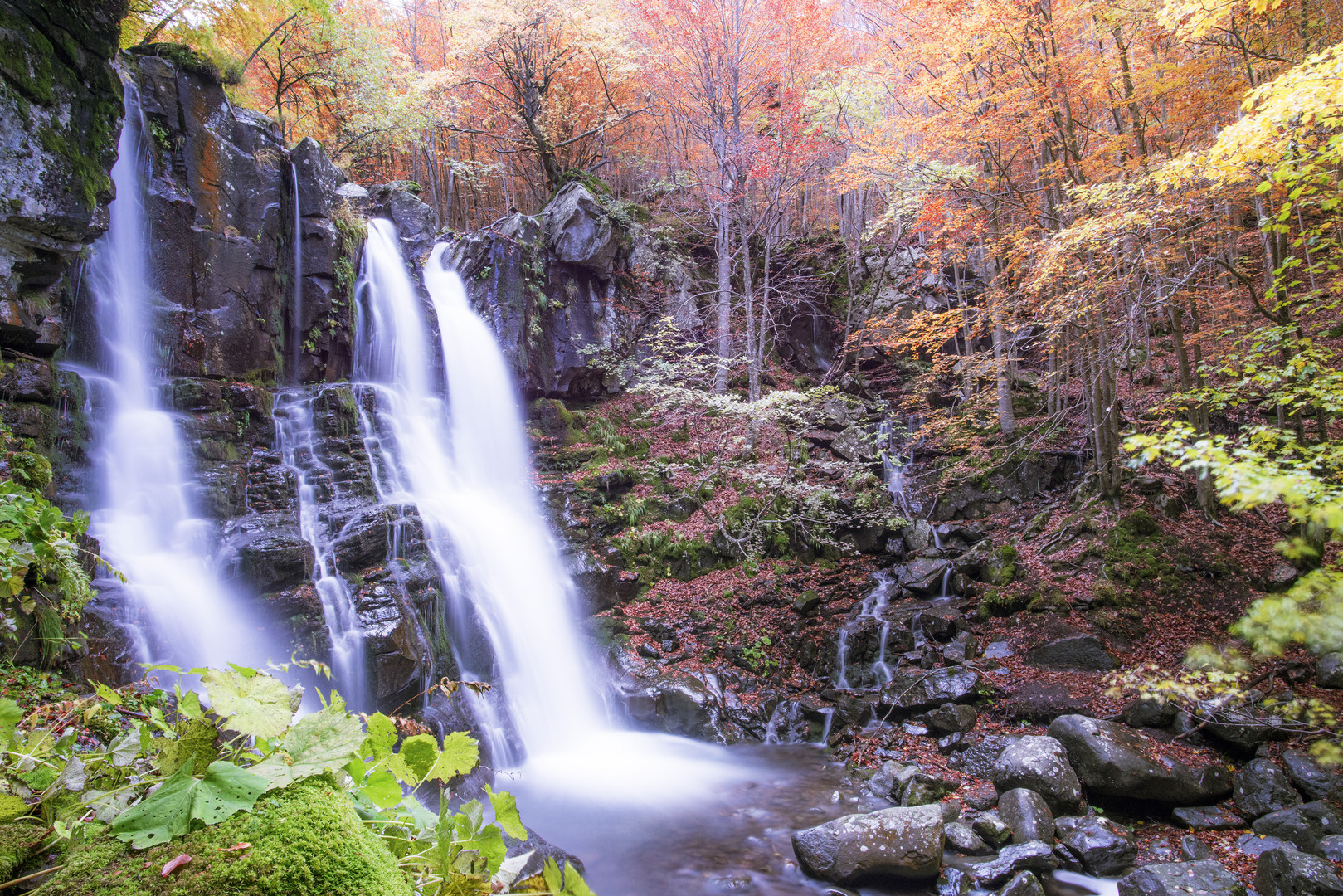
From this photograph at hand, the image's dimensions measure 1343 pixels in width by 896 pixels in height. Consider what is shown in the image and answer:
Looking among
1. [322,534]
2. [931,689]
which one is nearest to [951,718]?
[931,689]

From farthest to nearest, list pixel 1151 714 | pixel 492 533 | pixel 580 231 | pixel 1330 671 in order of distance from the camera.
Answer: pixel 580 231 → pixel 492 533 → pixel 1151 714 → pixel 1330 671

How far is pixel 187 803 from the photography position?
3.36 ft

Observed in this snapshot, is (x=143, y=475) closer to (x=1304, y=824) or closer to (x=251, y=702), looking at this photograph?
(x=251, y=702)

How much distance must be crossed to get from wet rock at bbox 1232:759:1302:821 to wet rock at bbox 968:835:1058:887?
2.08m

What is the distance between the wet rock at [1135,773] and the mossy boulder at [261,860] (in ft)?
24.1

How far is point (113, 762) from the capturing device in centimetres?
123

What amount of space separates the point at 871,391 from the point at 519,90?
13.5 meters

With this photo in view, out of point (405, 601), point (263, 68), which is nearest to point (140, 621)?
point (405, 601)

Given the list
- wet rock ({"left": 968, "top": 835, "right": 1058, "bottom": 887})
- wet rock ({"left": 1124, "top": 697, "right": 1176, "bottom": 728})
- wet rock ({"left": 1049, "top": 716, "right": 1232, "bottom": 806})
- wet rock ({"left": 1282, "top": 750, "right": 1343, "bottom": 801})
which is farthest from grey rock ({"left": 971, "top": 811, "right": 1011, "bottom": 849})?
wet rock ({"left": 1282, "top": 750, "right": 1343, "bottom": 801})

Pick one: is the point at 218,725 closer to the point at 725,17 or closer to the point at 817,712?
the point at 817,712

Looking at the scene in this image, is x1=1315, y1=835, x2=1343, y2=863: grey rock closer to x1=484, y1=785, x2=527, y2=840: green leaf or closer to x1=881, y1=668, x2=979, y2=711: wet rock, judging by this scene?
x1=881, y1=668, x2=979, y2=711: wet rock

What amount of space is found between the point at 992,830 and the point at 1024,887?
0.85 m

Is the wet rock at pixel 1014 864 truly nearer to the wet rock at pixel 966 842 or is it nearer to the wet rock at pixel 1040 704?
the wet rock at pixel 966 842

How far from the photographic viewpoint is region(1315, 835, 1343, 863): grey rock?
4633 millimetres
